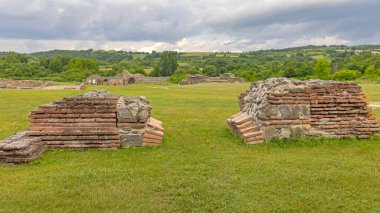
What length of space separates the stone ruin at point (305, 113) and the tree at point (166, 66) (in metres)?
103

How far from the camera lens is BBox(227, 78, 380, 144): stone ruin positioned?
10.2 meters

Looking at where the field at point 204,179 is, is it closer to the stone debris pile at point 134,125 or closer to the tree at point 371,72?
the stone debris pile at point 134,125

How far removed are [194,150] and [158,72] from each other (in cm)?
10476

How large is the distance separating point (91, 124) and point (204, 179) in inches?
153

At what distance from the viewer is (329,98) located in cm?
1083

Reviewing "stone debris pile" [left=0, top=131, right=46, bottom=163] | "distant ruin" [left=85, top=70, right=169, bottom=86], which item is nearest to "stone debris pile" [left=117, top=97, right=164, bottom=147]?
"stone debris pile" [left=0, top=131, right=46, bottom=163]

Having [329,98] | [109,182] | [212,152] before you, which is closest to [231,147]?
[212,152]

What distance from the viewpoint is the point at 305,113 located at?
10445mm

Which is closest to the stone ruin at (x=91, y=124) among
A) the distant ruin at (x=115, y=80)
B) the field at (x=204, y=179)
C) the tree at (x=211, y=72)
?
the field at (x=204, y=179)

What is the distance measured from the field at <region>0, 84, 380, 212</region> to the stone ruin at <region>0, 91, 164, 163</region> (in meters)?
0.32

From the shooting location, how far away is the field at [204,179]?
225 inches

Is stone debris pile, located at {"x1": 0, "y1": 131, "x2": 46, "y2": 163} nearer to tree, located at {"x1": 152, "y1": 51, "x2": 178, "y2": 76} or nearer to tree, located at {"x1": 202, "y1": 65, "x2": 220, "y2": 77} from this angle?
tree, located at {"x1": 202, "y1": 65, "x2": 220, "y2": 77}

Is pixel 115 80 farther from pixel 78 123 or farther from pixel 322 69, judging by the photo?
pixel 78 123

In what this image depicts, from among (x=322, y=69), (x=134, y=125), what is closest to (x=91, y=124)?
(x=134, y=125)
